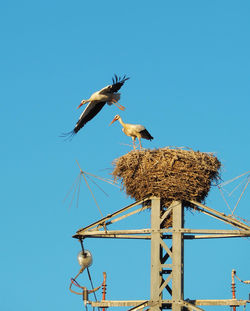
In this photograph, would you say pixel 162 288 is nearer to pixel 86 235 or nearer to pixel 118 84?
pixel 86 235

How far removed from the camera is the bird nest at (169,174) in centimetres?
1633

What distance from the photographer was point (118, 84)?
20672mm

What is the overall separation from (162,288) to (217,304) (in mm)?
1039

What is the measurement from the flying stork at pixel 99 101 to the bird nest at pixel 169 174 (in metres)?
3.82

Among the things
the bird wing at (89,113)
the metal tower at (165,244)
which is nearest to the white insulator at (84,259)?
the metal tower at (165,244)

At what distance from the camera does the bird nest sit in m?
16.3

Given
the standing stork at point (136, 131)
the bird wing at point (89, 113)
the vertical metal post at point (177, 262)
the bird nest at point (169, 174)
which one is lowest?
the vertical metal post at point (177, 262)

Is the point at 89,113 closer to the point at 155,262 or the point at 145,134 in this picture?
the point at 145,134

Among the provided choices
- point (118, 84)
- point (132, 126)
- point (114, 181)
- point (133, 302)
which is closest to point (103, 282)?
point (133, 302)

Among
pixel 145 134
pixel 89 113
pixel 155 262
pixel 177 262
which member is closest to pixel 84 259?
pixel 155 262

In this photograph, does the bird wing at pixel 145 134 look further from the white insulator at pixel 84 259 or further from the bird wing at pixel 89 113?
the white insulator at pixel 84 259

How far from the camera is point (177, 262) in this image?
15.6 meters

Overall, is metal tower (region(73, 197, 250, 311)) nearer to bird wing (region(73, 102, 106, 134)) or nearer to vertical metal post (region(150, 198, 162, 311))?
vertical metal post (region(150, 198, 162, 311))

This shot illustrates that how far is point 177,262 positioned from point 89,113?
6729 millimetres
